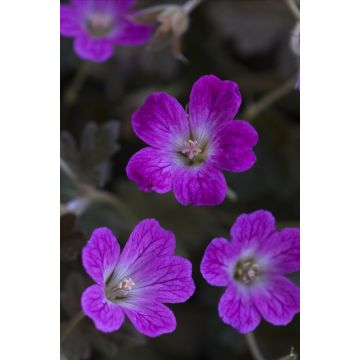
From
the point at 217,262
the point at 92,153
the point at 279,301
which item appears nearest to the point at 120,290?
the point at 217,262

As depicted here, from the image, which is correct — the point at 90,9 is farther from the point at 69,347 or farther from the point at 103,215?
the point at 69,347

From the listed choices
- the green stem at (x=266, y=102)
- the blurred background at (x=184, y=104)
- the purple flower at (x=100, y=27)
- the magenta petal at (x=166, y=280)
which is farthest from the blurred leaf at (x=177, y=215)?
the magenta petal at (x=166, y=280)

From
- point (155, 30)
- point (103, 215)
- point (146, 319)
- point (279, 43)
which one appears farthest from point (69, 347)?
point (279, 43)

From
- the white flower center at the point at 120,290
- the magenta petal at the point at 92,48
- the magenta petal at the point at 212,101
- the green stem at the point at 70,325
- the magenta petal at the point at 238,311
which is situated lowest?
the green stem at the point at 70,325

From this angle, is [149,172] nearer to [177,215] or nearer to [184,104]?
[184,104]

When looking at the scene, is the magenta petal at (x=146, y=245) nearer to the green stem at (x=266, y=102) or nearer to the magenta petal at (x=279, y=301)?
the magenta petal at (x=279, y=301)
